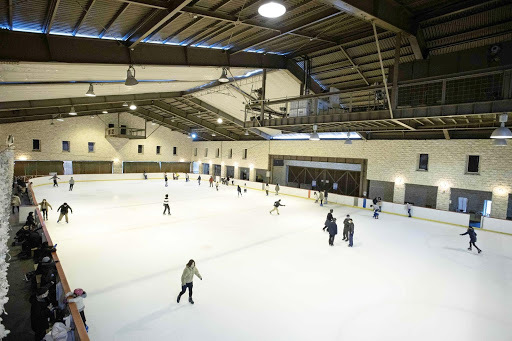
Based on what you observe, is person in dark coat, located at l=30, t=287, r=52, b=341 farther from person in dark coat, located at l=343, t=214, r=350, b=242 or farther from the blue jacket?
person in dark coat, located at l=343, t=214, r=350, b=242

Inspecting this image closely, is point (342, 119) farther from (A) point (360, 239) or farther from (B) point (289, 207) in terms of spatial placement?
(B) point (289, 207)

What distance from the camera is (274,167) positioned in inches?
1156

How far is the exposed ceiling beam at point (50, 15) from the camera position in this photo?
5.38m

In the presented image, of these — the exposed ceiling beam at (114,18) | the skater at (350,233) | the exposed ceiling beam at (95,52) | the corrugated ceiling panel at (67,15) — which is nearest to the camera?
the corrugated ceiling panel at (67,15)

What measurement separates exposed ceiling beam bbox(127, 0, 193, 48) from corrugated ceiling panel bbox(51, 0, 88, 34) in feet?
4.59

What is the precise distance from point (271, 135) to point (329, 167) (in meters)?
6.93

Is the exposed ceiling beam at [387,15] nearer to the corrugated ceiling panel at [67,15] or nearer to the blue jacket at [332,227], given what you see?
the corrugated ceiling panel at [67,15]

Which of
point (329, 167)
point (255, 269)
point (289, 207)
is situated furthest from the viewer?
point (329, 167)

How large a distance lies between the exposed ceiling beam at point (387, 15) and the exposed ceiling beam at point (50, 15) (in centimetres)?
575

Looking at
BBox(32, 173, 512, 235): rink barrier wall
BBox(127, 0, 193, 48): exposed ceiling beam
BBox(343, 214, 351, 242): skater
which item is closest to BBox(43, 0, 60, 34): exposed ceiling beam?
BBox(127, 0, 193, 48): exposed ceiling beam

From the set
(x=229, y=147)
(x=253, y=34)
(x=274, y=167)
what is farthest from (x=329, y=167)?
(x=253, y=34)

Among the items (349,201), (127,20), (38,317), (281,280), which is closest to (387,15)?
(127,20)

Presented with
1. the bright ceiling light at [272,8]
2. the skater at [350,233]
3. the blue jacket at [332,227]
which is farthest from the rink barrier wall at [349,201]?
the bright ceiling light at [272,8]

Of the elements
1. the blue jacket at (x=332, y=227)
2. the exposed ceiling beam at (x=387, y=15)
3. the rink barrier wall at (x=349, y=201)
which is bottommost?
the rink barrier wall at (x=349, y=201)
